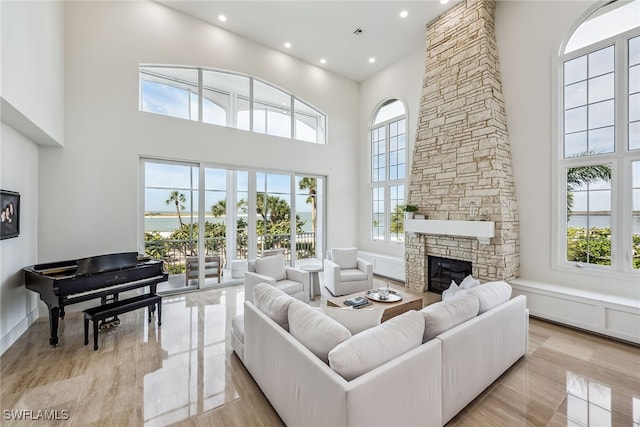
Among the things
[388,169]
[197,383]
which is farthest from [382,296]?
[388,169]

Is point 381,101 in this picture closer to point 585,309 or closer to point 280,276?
point 280,276

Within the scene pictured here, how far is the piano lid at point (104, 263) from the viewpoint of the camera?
3.17 metres

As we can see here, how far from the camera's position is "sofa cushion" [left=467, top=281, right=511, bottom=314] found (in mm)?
2432

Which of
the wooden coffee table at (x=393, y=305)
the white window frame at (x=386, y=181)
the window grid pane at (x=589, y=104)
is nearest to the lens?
the wooden coffee table at (x=393, y=305)

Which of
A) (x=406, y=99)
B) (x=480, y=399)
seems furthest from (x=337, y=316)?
(x=406, y=99)

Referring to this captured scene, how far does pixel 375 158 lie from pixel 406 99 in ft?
5.15

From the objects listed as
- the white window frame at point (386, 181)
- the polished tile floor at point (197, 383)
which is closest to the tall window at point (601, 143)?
→ the polished tile floor at point (197, 383)

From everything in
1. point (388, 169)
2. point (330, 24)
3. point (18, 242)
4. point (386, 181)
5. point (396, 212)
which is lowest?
point (18, 242)

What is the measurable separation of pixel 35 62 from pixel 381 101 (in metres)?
6.17

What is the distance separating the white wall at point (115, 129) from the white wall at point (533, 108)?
473 cm

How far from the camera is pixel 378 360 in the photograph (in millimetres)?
1576

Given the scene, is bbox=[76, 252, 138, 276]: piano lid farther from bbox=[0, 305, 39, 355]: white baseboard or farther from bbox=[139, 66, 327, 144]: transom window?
bbox=[139, 66, 327, 144]: transom window

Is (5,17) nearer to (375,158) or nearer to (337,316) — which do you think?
(337,316)

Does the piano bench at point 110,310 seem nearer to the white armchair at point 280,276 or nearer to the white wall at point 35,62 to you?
the white armchair at point 280,276
